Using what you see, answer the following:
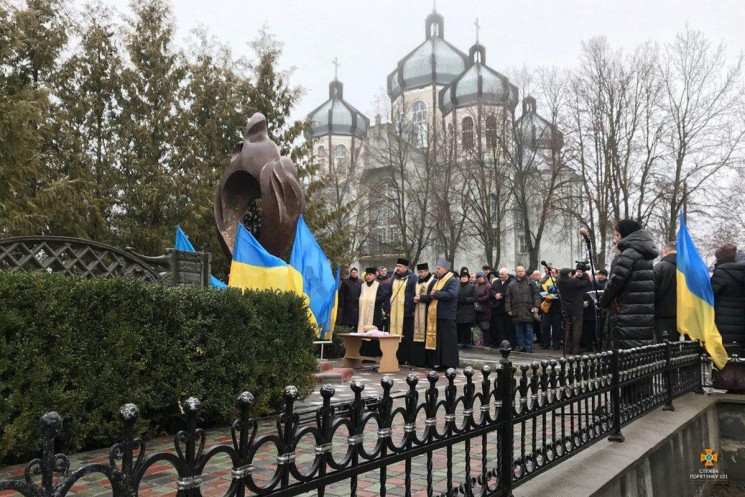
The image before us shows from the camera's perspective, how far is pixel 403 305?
13.5m

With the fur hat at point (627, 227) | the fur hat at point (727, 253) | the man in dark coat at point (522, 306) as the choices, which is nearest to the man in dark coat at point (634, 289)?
the fur hat at point (627, 227)

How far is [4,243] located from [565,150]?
23589mm

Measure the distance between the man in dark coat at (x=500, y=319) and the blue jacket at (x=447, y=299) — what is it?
3551 millimetres

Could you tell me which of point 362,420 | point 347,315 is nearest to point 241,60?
point 347,315

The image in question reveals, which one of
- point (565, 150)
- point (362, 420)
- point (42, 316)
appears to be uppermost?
point (565, 150)

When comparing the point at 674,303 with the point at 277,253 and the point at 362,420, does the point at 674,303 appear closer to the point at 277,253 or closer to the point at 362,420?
the point at 277,253

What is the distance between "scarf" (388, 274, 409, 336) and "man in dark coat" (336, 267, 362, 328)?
8.81ft

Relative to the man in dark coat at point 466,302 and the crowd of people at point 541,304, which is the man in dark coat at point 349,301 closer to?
the crowd of people at point 541,304

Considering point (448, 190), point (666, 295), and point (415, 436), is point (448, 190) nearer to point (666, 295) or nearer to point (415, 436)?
point (666, 295)

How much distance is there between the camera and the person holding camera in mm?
13672

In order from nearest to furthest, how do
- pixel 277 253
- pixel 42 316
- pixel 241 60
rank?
pixel 42 316, pixel 277 253, pixel 241 60

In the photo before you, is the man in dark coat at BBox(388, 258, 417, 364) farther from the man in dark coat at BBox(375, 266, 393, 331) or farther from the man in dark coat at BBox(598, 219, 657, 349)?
the man in dark coat at BBox(598, 219, 657, 349)

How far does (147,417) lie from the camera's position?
18.5ft

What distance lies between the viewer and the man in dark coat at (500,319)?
15961 millimetres
